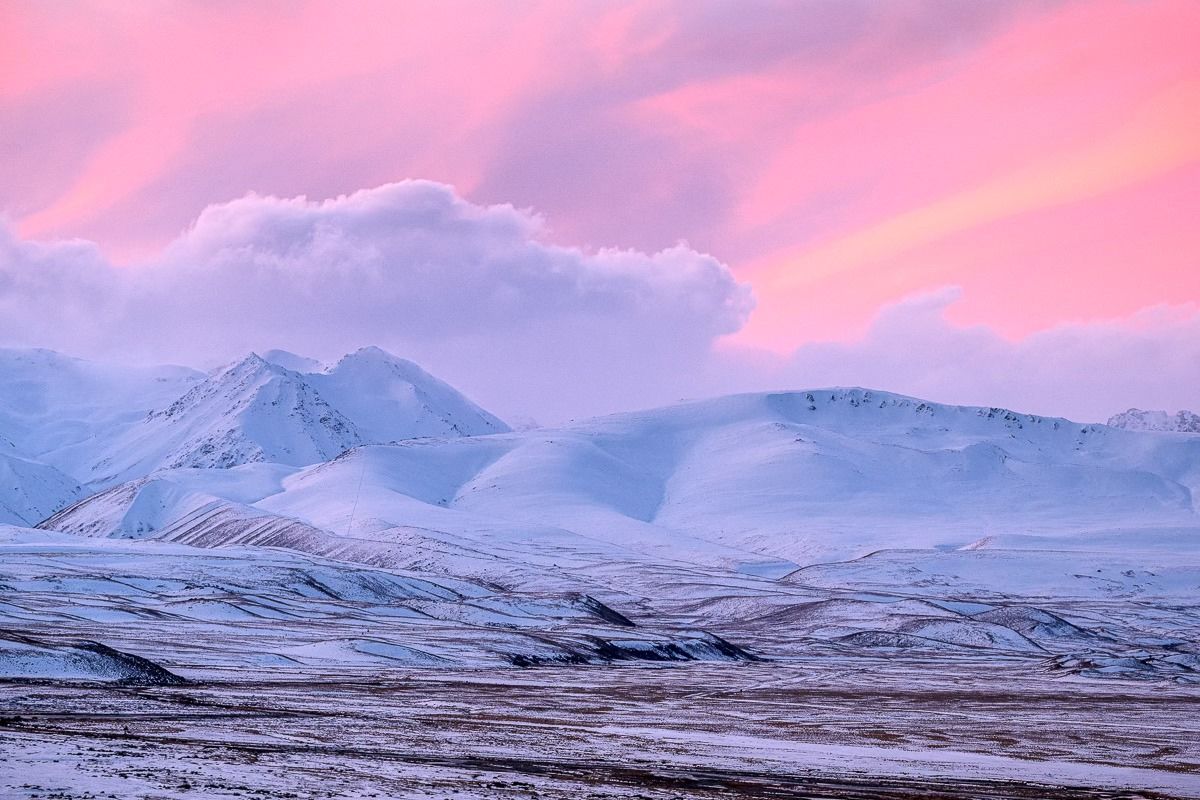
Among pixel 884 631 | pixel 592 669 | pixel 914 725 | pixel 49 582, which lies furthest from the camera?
pixel 884 631

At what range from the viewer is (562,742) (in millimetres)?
40844

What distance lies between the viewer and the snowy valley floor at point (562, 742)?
95.0 feet

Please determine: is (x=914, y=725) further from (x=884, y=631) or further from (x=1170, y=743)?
(x=884, y=631)

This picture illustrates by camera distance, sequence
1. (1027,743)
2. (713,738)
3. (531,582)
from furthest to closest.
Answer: (531,582) → (1027,743) → (713,738)

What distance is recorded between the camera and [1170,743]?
168ft

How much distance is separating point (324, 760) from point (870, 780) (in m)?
13.4

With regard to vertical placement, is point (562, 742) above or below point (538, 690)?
above

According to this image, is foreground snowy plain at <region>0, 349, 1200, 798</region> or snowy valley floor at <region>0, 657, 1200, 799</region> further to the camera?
foreground snowy plain at <region>0, 349, 1200, 798</region>

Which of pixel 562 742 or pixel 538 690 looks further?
pixel 538 690

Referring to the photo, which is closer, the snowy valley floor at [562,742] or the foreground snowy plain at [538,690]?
the snowy valley floor at [562,742]

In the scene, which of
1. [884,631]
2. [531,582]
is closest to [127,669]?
[884,631]

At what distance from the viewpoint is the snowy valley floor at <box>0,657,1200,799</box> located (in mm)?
28969

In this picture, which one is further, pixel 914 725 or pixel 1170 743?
pixel 914 725

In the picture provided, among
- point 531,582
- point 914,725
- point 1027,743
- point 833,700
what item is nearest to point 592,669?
point 833,700
